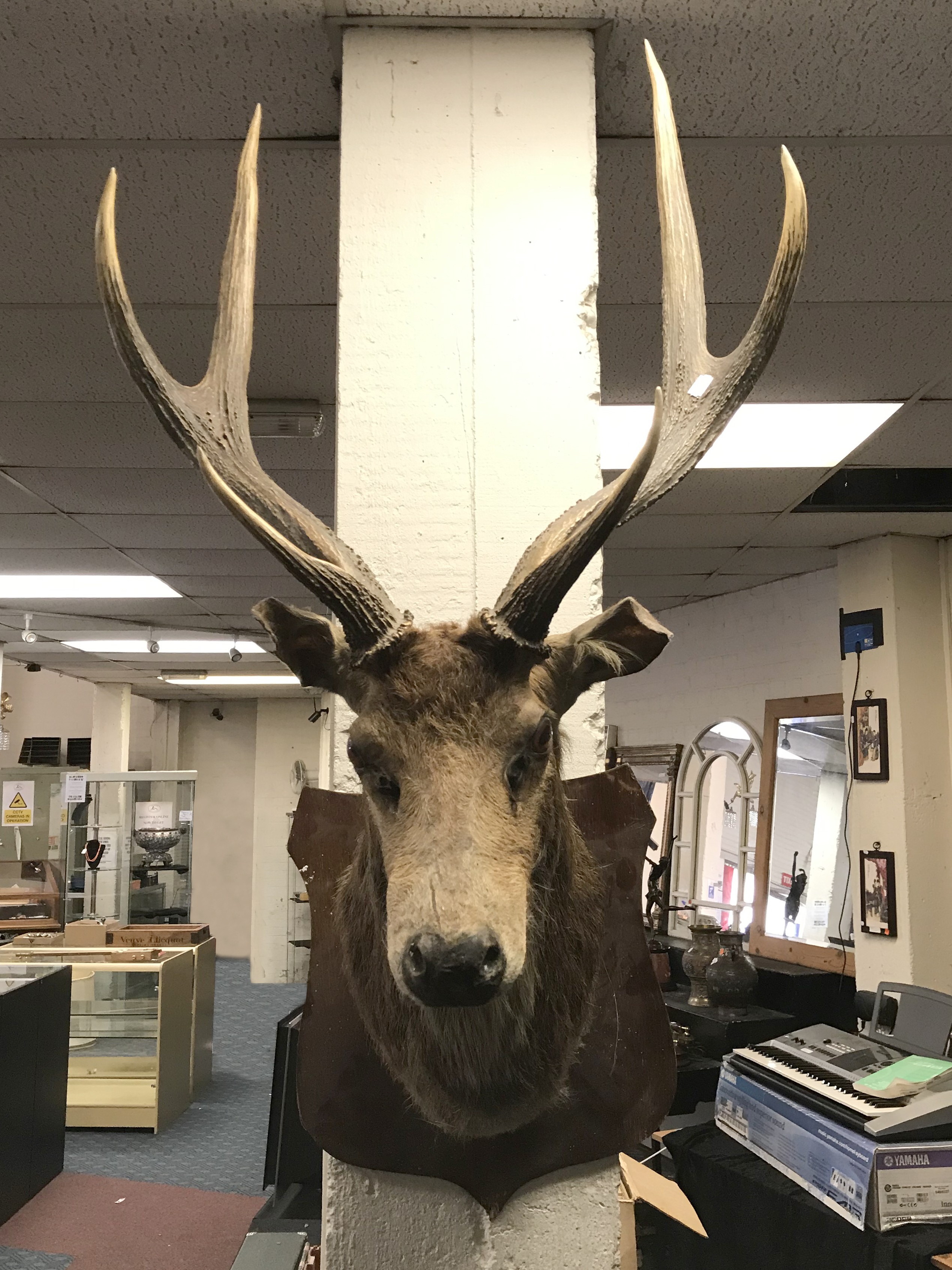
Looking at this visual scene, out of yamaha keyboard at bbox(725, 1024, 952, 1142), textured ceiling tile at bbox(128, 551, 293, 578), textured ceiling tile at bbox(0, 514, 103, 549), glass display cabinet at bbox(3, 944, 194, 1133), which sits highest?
textured ceiling tile at bbox(0, 514, 103, 549)

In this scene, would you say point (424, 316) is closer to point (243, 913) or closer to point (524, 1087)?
point (524, 1087)

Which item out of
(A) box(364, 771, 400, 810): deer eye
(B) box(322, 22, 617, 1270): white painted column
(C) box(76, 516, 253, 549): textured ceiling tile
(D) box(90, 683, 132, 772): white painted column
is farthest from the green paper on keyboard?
(D) box(90, 683, 132, 772): white painted column

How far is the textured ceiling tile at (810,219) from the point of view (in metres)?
1.73

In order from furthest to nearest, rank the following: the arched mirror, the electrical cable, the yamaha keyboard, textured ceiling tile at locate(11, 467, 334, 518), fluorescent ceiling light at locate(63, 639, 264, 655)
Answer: fluorescent ceiling light at locate(63, 639, 264, 655) → the arched mirror → the electrical cable → textured ceiling tile at locate(11, 467, 334, 518) → the yamaha keyboard

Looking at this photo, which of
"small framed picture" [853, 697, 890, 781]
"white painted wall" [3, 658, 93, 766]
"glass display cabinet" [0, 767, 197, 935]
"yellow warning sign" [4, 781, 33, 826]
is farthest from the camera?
"white painted wall" [3, 658, 93, 766]

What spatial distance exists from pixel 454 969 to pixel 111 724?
10099mm

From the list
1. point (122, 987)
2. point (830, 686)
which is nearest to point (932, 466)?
point (830, 686)

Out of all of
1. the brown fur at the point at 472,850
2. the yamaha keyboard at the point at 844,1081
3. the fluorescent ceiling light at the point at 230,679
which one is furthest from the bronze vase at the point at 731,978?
the fluorescent ceiling light at the point at 230,679

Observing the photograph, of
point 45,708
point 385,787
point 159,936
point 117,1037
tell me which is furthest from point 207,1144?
point 45,708

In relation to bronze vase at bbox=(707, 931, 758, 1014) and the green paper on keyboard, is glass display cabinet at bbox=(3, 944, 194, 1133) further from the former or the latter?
the green paper on keyboard

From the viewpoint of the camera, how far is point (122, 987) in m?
5.23

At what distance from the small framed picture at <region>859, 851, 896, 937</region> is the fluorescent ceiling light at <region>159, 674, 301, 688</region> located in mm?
5789

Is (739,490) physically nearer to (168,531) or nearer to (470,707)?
(168,531)

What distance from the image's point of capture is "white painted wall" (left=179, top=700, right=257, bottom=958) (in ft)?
38.7
